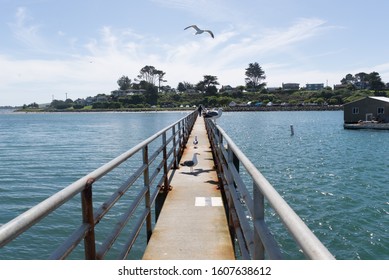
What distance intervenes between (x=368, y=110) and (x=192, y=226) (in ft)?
192

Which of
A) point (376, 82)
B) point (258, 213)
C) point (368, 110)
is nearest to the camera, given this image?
point (258, 213)

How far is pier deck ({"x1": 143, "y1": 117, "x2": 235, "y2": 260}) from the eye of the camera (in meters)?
Result: 4.78

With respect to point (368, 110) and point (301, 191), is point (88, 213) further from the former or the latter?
point (368, 110)

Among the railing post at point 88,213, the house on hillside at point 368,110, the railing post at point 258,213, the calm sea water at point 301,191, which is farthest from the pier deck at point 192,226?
the house on hillside at point 368,110

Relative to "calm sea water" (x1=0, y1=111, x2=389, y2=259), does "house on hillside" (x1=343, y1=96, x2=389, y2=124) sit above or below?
above

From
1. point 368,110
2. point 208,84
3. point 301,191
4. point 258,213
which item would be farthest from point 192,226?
point 208,84

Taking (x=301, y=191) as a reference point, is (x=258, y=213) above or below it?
above

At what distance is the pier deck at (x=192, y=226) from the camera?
15.7 feet

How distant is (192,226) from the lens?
226 inches

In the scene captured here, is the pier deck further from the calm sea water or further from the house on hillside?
the house on hillside

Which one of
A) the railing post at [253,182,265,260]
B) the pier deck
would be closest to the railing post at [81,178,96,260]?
the railing post at [253,182,265,260]

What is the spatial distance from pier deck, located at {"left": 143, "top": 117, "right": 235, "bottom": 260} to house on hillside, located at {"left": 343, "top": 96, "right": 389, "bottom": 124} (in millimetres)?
54444
